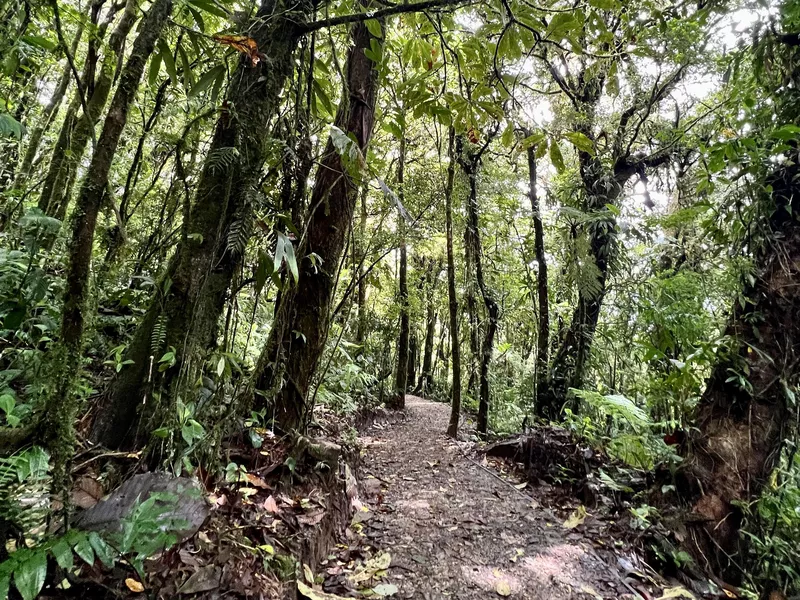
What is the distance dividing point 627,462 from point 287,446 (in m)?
3.44

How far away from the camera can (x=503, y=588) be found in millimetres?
2688

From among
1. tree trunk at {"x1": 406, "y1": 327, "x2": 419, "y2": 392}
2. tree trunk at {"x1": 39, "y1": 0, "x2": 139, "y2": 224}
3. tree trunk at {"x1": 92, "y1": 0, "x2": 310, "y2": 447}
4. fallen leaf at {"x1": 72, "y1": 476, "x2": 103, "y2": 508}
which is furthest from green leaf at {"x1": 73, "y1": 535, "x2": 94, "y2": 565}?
tree trunk at {"x1": 406, "y1": 327, "x2": 419, "y2": 392}

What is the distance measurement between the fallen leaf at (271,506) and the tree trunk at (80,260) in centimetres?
128

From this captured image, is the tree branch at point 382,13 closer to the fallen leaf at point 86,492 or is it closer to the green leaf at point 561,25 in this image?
the green leaf at point 561,25

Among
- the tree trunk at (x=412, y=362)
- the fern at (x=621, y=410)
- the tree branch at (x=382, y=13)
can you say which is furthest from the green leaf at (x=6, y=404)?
the tree trunk at (x=412, y=362)

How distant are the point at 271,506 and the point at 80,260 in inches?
69.5

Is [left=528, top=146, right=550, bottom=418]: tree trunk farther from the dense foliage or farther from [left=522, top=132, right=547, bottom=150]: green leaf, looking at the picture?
[left=522, top=132, right=547, bottom=150]: green leaf

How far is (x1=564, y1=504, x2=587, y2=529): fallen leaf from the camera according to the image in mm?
3752

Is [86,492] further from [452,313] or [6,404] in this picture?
[452,313]

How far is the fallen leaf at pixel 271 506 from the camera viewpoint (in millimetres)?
2500

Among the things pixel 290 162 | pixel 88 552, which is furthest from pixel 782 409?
pixel 88 552

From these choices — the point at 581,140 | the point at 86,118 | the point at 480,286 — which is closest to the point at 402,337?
the point at 480,286

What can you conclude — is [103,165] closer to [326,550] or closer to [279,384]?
Answer: [279,384]

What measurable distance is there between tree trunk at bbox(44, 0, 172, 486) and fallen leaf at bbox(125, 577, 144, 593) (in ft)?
1.42
